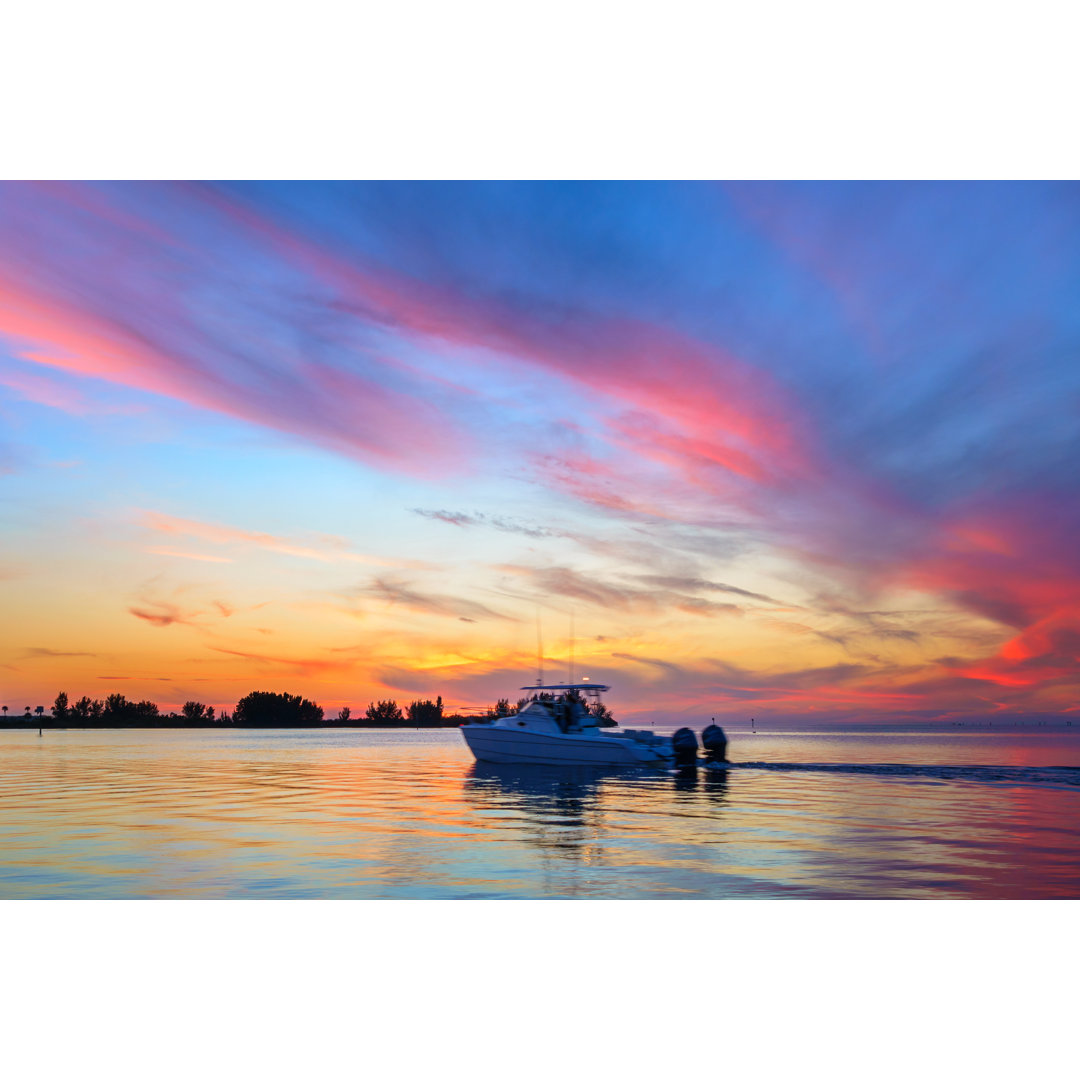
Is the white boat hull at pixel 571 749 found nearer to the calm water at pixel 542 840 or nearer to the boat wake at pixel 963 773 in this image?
the calm water at pixel 542 840

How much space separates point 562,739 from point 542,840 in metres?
29.0

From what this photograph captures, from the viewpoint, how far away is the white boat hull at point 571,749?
51438mm

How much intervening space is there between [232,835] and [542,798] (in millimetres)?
14399

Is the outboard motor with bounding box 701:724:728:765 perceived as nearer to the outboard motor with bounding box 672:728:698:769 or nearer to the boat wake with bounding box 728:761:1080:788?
the boat wake with bounding box 728:761:1080:788

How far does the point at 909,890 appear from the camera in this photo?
52.8 feet

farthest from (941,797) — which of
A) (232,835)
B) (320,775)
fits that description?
(320,775)

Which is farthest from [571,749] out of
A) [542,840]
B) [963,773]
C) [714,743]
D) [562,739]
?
[542,840]

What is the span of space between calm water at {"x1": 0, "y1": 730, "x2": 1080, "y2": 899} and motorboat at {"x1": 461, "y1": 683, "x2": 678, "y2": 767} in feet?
26.2

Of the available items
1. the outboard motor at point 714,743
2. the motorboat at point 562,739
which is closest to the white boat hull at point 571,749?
the motorboat at point 562,739

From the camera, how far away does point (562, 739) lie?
168ft

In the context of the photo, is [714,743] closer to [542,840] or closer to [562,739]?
[562,739]

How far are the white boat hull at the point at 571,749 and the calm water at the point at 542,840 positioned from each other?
779 cm

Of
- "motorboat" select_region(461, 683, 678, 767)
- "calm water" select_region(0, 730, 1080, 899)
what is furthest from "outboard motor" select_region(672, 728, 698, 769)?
"calm water" select_region(0, 730, 1080, 899)
